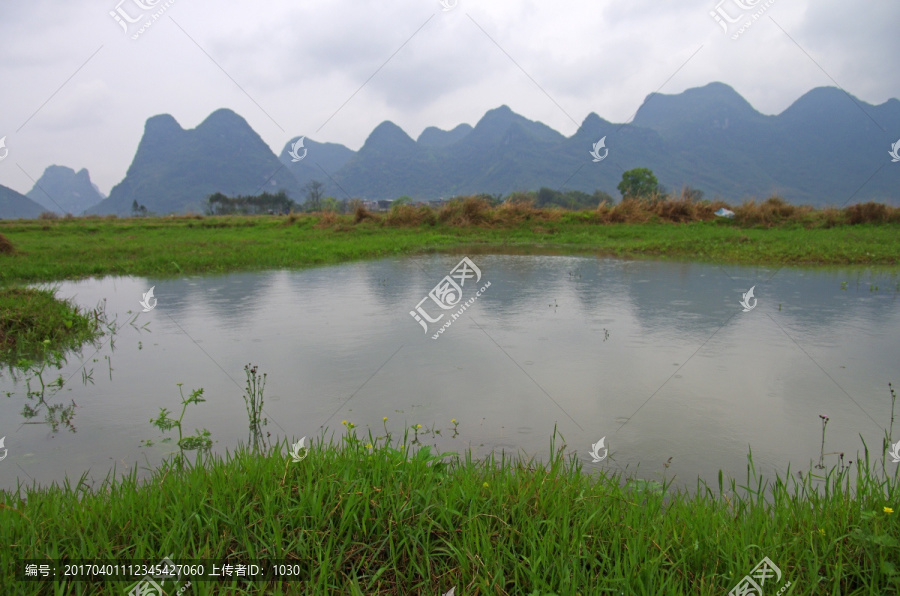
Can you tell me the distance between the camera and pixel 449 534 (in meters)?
1.81

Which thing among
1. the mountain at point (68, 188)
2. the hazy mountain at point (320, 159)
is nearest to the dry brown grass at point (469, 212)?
the hazy mountain at point (320, 159)

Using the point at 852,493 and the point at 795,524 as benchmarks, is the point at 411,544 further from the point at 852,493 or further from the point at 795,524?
the point at 852,493

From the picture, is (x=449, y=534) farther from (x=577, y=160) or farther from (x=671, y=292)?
(x=577, y=160)

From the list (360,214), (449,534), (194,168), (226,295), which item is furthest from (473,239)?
(194,168)

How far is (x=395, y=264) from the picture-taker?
1045 centimetres

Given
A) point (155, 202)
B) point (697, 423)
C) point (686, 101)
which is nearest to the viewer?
point (697, 423)

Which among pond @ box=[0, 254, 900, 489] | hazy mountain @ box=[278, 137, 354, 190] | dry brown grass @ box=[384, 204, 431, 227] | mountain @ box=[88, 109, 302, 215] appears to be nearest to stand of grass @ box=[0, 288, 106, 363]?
pond @ box=[0, 254, 900, 489]

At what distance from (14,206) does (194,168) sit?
2601 centimetres

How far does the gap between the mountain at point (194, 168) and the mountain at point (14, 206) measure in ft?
44.4

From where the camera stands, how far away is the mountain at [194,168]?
7819cm

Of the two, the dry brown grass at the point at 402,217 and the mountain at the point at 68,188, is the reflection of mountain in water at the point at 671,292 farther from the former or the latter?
the mountain at the point at 68,188

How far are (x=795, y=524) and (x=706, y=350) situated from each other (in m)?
2.72

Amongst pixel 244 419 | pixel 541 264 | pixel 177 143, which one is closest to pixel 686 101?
pixel 177 143

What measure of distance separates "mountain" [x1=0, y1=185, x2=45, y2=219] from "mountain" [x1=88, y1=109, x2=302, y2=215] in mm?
13547
